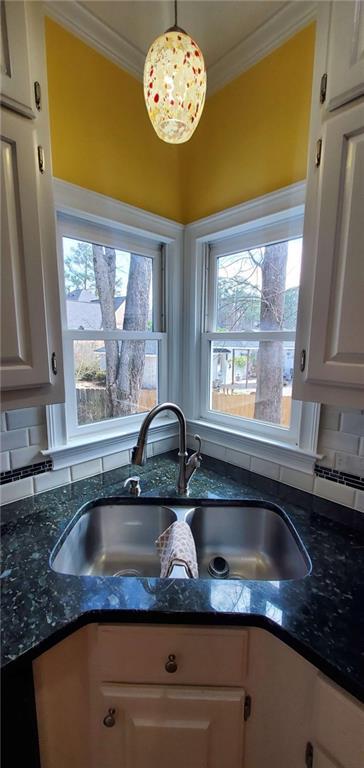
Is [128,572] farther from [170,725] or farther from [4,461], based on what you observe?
[4,461]

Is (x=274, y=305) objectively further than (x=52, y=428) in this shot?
Yes

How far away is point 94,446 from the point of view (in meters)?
1.24

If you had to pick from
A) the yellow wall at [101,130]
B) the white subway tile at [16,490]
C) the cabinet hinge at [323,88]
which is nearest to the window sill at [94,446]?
the white subway tile at [16,490]

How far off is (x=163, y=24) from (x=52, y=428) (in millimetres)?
1505

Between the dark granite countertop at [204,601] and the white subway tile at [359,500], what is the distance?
8 centimetres

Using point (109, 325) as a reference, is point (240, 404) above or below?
below

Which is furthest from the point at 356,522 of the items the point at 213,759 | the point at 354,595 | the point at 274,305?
the point at 274,305

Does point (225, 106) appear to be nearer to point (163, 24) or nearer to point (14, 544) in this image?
point (163, 24)

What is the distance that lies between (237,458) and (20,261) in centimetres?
109

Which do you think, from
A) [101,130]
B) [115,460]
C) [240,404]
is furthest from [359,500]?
[101,130]

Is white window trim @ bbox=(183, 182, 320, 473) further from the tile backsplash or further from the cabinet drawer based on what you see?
the cabinet drawer

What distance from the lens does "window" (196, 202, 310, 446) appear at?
1.22m

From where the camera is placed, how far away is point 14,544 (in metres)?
0.90

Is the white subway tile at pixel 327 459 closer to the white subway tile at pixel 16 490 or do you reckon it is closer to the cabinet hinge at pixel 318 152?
the cabinet hinge at pixel 318 152
